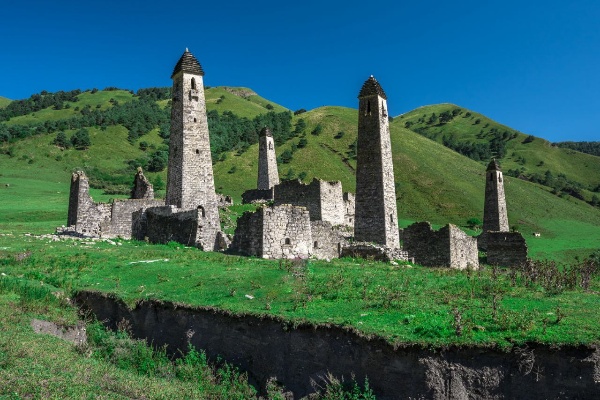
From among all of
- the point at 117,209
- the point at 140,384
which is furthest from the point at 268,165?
the point at 140,384

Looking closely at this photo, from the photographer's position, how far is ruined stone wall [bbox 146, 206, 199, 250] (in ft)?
85.4

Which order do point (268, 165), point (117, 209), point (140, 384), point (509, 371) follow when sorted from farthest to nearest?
point (268, 165) → point (117, 209) → point (140, 384) → point (509, 371)

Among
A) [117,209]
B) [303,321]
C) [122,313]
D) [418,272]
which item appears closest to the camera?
[303,321]

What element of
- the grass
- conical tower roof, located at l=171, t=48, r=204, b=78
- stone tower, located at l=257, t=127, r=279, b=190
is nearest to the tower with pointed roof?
conical tower roof, located at l=171, t=48, r=204, b=78

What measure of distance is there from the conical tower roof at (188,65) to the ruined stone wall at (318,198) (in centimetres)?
1315

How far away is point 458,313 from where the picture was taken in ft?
35.7

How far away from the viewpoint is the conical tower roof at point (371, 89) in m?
28.1

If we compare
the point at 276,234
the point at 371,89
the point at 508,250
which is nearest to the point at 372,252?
the point at 276,234

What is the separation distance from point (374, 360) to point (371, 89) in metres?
19.8

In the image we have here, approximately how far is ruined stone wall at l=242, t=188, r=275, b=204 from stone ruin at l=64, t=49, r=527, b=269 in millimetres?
13671

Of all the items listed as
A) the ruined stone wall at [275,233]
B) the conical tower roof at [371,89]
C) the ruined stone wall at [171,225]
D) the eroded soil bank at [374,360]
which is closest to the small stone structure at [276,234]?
the ruined stone wall at [275,233]

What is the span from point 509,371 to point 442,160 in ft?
304

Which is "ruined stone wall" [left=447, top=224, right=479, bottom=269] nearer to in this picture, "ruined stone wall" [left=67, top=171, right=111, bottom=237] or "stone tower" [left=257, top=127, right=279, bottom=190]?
"ruined stone wall" [left=67, top=171, right=111, bottom=237]

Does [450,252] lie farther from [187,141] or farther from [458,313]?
[458,313]
